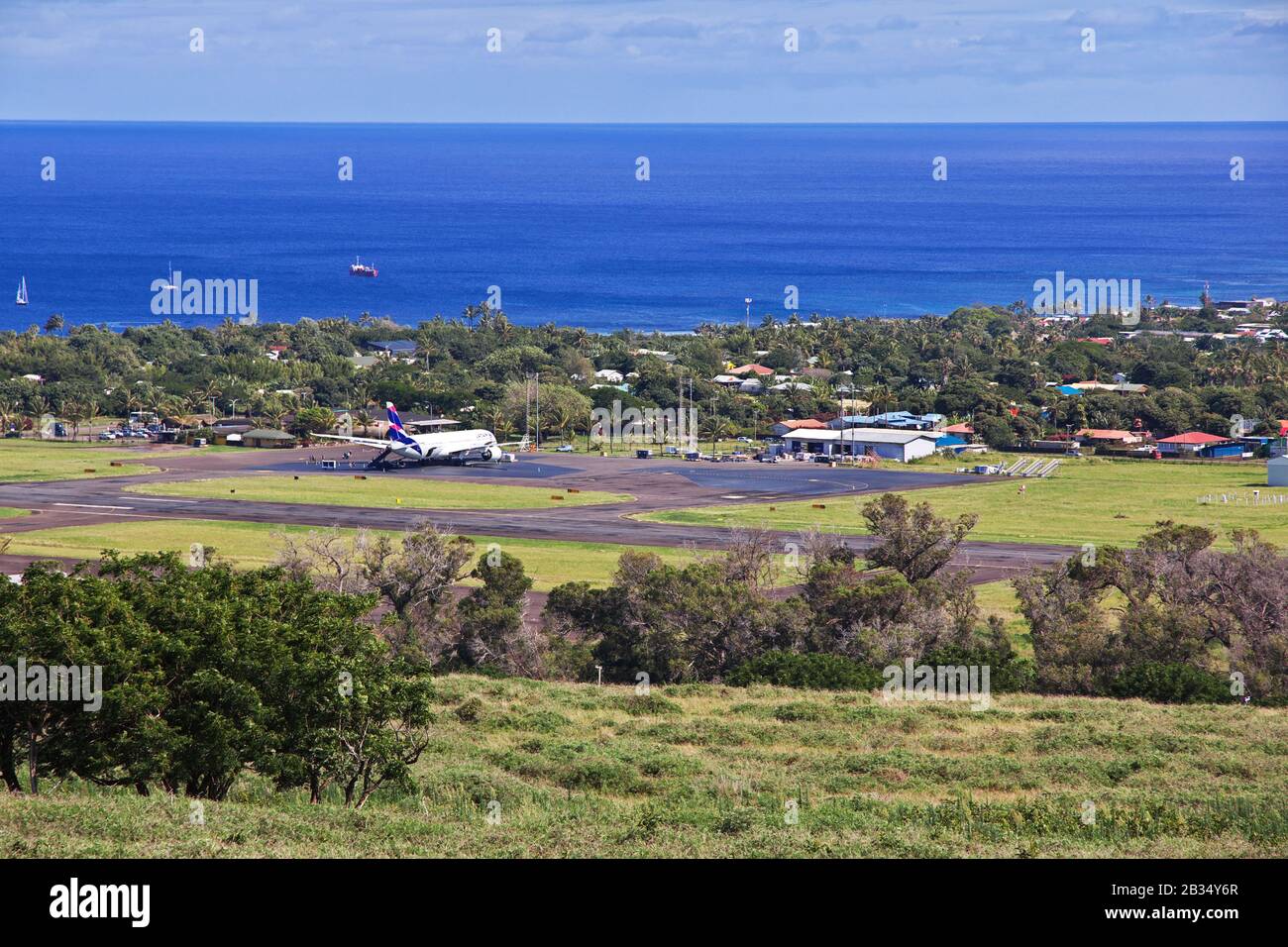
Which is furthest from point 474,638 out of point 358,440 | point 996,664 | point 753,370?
point 753,370

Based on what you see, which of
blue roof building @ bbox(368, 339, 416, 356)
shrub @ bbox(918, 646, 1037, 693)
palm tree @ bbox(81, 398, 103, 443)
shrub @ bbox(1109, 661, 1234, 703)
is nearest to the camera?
shrub @ bbox(1109, 661, 1234, 703)

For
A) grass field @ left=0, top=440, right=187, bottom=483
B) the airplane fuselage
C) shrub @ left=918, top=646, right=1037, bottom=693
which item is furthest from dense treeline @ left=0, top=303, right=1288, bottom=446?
shrub @ left=918, top=646, right=1037, bottom=693

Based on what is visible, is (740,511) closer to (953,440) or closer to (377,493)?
(377,493)

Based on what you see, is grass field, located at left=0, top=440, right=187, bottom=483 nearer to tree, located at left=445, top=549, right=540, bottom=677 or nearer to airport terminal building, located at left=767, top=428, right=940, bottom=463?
airport terminal building, located at left=767, top=428, right=940, bottom=463

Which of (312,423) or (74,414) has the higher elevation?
(74,414)

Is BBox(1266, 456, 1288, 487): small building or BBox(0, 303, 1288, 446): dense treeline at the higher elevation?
BBox(0, 303, 1288, 446): dense treeline

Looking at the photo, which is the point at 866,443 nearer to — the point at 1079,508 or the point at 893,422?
the point at 893,422

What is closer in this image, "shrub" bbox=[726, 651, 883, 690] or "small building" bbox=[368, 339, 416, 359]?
"shrub" bbox=[726, 651, 883, 690]
